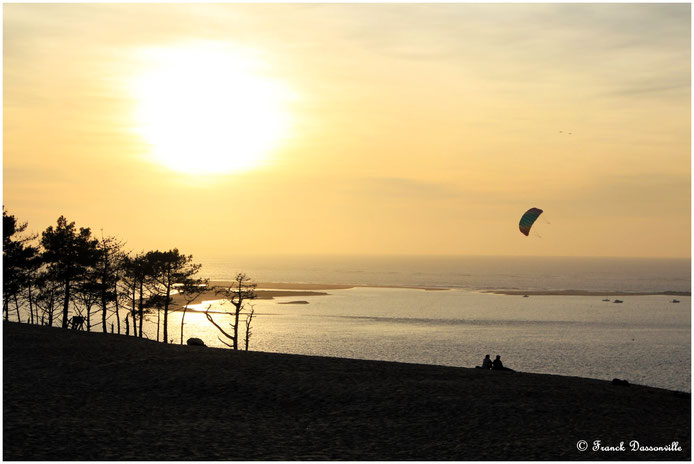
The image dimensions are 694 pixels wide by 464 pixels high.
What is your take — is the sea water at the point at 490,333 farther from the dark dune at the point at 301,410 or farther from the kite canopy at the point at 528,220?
the dark dune at the point at 301,410

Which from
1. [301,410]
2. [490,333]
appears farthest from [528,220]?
[490,333]

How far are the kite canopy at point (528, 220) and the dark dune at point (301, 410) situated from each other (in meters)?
15.5

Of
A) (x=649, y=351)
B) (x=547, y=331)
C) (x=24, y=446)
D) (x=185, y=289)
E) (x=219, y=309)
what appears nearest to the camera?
(x=24, y=446)

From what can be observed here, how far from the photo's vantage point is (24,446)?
17.8 metres

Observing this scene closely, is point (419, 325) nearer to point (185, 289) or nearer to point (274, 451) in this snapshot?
point (185, 289)

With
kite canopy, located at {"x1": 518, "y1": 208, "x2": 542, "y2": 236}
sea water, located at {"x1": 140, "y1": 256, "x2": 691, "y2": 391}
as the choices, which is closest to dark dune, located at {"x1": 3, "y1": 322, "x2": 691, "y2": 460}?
kite canopy, located at {"x1": 518, "y1": 208, "x2": 542, "y2": 236}

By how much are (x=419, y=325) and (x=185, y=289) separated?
67.5 meters

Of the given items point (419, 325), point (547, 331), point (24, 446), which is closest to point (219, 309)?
point (419, 325)

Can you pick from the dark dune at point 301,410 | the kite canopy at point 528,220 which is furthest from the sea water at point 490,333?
the dark dune at point 301,410

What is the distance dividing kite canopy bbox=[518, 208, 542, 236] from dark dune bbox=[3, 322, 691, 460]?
15544 millimetres

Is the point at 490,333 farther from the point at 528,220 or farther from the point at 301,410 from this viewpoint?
the point at 301,410

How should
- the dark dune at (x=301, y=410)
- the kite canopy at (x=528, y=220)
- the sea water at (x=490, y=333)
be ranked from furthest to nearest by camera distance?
the sea water at (x=490, y=333) < the kite canopy at (x=528, y=220) < the dark dune at (x=301, y=410)

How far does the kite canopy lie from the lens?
47.1 meters

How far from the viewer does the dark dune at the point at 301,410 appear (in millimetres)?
18875
